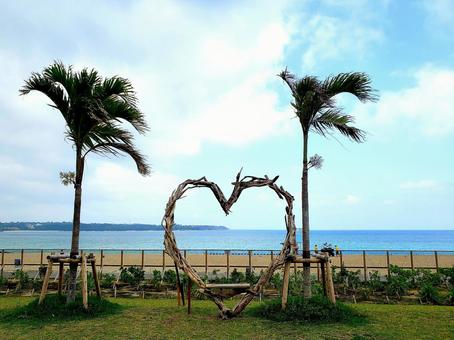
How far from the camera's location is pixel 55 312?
373 inches

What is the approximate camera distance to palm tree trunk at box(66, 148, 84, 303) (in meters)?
9.80

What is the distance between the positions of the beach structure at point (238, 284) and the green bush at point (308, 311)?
0.88 ft

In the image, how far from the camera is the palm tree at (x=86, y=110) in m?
10.1

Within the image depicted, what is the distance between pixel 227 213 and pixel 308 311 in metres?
2.99

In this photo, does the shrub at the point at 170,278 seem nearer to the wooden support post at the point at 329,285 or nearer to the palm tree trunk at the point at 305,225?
the palm tree trunk at the point at 305,225

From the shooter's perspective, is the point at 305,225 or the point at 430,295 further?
the point at 430,295

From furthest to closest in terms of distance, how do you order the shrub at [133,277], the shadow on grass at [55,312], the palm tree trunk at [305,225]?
the shrub at [133,277]
the palm tree trunk at [305,225]
the shadow on grass at [55,312]

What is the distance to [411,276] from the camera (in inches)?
570

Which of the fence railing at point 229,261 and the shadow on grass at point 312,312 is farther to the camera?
the fence railing at point 229,261

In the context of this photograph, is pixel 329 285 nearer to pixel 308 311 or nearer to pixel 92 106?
pixel 308 311

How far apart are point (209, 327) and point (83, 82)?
22.2ft

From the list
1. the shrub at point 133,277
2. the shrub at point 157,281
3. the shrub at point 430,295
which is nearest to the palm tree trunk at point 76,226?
the shrub at point 157,281

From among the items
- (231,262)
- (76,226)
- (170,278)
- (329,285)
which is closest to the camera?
(329,285)

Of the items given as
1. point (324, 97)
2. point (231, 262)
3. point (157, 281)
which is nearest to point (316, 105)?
point (324, 97)
